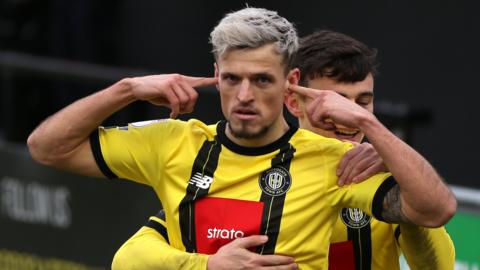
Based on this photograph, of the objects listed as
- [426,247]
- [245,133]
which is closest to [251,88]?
[245,133]

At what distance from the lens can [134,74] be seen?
32.8 feet

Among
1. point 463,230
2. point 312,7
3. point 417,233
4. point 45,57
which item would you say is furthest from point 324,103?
point 45,57

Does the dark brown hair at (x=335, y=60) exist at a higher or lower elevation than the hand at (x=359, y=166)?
higher

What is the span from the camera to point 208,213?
4590 mm

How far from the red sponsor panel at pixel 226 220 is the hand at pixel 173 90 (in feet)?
1.15

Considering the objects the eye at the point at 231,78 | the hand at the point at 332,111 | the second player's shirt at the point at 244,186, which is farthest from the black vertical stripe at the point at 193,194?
the hand at the point at 332,111

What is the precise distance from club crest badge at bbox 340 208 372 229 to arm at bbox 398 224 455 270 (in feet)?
0.53

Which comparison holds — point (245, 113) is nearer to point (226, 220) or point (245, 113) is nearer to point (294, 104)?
point (226, 220)

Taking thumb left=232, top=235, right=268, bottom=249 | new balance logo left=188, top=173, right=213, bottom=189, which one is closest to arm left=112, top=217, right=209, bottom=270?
thumb left=232, top=235, right=268, bottom=249

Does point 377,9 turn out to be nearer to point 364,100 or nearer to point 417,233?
point 364,100

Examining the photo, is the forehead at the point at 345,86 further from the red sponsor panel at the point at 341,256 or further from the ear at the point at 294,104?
the red sponsor panel at the point at 341,256

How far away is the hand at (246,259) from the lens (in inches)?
175

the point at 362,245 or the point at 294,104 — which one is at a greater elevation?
the point at 294,104

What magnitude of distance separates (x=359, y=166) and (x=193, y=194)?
596 millimetres
